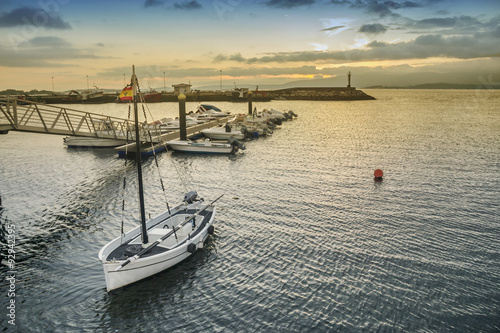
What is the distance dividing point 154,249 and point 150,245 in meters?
0.28

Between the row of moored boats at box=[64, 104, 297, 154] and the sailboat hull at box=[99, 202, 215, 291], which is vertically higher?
the row of moored boats at box=[64, 104, 297, 154]

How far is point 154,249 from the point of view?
1670 cm

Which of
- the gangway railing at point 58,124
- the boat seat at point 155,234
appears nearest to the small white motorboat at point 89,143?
the gangway railing at point 58,124

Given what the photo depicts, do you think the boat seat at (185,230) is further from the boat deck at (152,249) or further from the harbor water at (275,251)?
the harbor water at (275,251)

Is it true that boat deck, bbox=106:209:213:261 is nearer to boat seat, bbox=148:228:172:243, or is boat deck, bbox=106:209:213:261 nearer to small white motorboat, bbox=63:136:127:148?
boat seat, bbox=148:228:172:243

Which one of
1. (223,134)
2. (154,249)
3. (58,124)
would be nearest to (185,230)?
(154,249)

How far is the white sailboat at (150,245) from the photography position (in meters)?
14.9

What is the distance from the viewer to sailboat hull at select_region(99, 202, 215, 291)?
1483 centimetres

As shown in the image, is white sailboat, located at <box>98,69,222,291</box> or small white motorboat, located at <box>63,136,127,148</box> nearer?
white sailboat, located at <box>98,69,222,291</box>

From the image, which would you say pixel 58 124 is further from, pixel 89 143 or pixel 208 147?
pixel 208 147

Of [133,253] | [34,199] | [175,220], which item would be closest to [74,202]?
[34,199]

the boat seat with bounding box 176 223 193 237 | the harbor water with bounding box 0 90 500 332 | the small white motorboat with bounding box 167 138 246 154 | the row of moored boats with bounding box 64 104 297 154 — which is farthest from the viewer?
the row of moored boats with bounding box 64 104 297 154

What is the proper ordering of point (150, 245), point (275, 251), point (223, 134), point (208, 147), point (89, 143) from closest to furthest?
point (150, 245), point (275, 251), point (208, 147), point (89, 143), point (223, 134)

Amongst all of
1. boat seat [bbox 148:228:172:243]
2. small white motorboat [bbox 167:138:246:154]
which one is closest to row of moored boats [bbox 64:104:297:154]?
small white motorboat [bbox 167:138:246:154]
